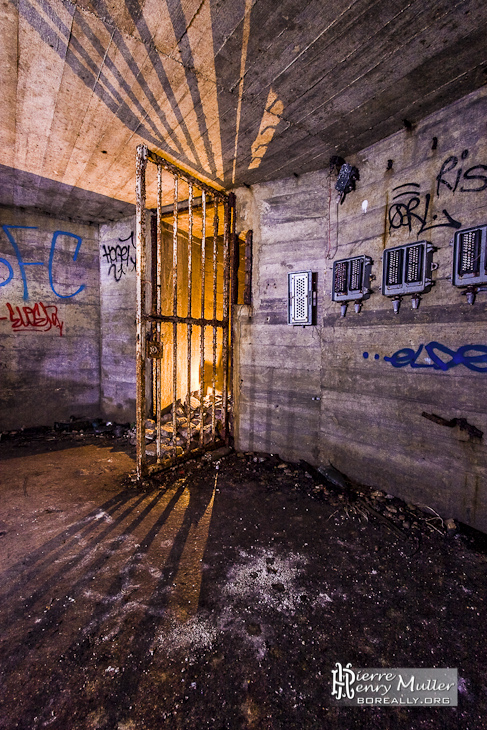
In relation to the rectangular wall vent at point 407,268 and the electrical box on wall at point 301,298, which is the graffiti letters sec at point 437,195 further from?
the electrical box on wall at point 301,298

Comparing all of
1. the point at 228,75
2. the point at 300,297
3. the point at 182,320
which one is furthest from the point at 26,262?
the point at 300,297

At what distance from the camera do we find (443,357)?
291 centimetres

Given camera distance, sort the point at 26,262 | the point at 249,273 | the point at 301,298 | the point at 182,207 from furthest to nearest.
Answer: the point at 26,262 → the point at 182,207 → the point at 249,273 → the point at 301,298

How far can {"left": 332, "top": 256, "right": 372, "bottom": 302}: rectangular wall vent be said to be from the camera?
3.41 metres

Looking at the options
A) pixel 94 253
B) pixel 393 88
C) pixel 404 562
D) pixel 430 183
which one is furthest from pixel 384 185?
pixel 94 253

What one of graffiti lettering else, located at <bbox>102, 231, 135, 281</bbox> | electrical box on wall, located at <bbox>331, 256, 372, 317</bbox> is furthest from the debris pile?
graffiti lettering else, located at <bbox>102, 231, 135, 281</bbox>

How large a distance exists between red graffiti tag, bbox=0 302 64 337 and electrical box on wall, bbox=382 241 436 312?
18.9 feet

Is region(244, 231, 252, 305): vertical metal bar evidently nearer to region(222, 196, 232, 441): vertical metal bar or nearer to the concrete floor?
region(222, 196, 232, 441): vertical metal bar

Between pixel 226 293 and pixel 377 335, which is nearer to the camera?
pixel 377 335

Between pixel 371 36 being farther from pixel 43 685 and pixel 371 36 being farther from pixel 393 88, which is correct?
pixel 43 685

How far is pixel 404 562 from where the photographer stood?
2.46 meters

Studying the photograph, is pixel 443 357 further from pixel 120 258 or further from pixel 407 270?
pixel 120 258

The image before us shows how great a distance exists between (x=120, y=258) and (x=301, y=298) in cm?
389

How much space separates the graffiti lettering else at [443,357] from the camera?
2.70 meters
